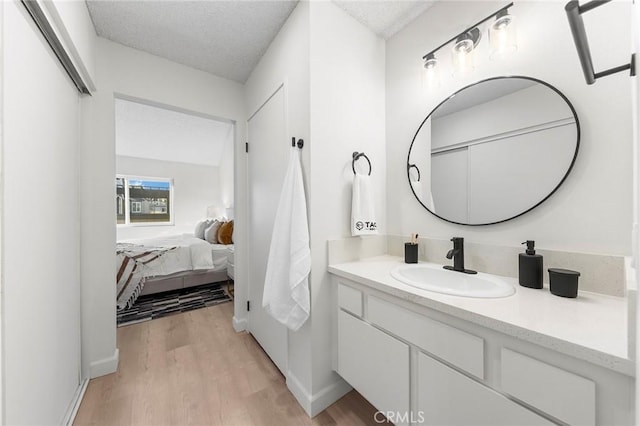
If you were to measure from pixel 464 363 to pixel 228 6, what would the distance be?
2.15 m

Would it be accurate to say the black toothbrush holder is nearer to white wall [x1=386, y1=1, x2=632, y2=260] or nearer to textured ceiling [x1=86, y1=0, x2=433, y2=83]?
white wall [x1=386, y1=1, x2=632, y2=260]

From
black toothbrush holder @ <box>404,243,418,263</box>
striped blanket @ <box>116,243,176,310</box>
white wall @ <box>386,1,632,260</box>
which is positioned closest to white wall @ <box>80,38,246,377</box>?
striped blanket @ <box>116,243,176,310</box>

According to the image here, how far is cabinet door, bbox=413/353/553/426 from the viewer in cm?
70

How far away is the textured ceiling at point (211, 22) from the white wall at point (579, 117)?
1.17ft

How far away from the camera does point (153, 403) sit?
1402mm

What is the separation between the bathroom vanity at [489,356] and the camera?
1.89 feet

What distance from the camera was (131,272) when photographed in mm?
2664

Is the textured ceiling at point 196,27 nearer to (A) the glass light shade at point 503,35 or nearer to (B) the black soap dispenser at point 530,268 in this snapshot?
(A) the glass light shade at point 503,35

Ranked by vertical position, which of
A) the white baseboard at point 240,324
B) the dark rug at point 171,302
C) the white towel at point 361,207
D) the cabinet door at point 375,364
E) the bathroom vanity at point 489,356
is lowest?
the dark rug at point 171,302

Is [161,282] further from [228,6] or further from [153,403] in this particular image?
[228,6]

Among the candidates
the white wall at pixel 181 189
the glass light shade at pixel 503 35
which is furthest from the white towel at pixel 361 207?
the white wall at pixel 181 189

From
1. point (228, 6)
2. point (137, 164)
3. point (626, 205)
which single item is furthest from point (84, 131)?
point (137, 164)

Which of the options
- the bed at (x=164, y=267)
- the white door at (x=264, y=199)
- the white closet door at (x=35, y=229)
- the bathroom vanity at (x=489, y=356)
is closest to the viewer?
the bathroom vanity at (x=489, y=356)

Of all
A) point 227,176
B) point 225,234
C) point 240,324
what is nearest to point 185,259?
point 225,234
